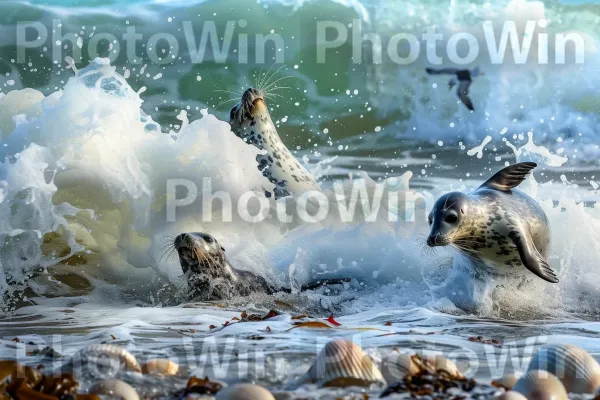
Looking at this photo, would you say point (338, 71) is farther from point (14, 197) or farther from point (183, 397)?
point (183, 397)

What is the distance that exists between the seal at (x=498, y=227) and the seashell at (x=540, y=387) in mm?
3425

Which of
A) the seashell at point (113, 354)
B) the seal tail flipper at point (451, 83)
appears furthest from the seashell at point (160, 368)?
the seal tail flipper at point (451, 83)

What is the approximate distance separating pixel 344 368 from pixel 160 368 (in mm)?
882

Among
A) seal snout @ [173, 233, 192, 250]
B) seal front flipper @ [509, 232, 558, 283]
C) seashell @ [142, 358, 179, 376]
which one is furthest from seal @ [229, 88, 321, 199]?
seashell @ [142, 358, 179, 376]

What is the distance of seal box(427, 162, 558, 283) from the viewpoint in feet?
24.2

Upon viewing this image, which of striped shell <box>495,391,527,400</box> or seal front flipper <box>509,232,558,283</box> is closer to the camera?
striped shell <box>495,391,527,400</box>

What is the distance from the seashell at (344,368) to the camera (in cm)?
390

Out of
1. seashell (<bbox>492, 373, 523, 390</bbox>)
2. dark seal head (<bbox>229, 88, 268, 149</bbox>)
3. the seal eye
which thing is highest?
dark seal head (<bbox>229, 88, 268, 149</bbox>)

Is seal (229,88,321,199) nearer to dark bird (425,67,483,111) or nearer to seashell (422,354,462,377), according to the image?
dark bird (425,67,483,111)

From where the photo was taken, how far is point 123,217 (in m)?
10.1

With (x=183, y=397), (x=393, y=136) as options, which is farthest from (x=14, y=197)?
(x=393, y=136)

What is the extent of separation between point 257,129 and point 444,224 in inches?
140

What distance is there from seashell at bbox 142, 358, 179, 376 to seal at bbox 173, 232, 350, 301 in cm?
385

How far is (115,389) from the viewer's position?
3682 millimetres
